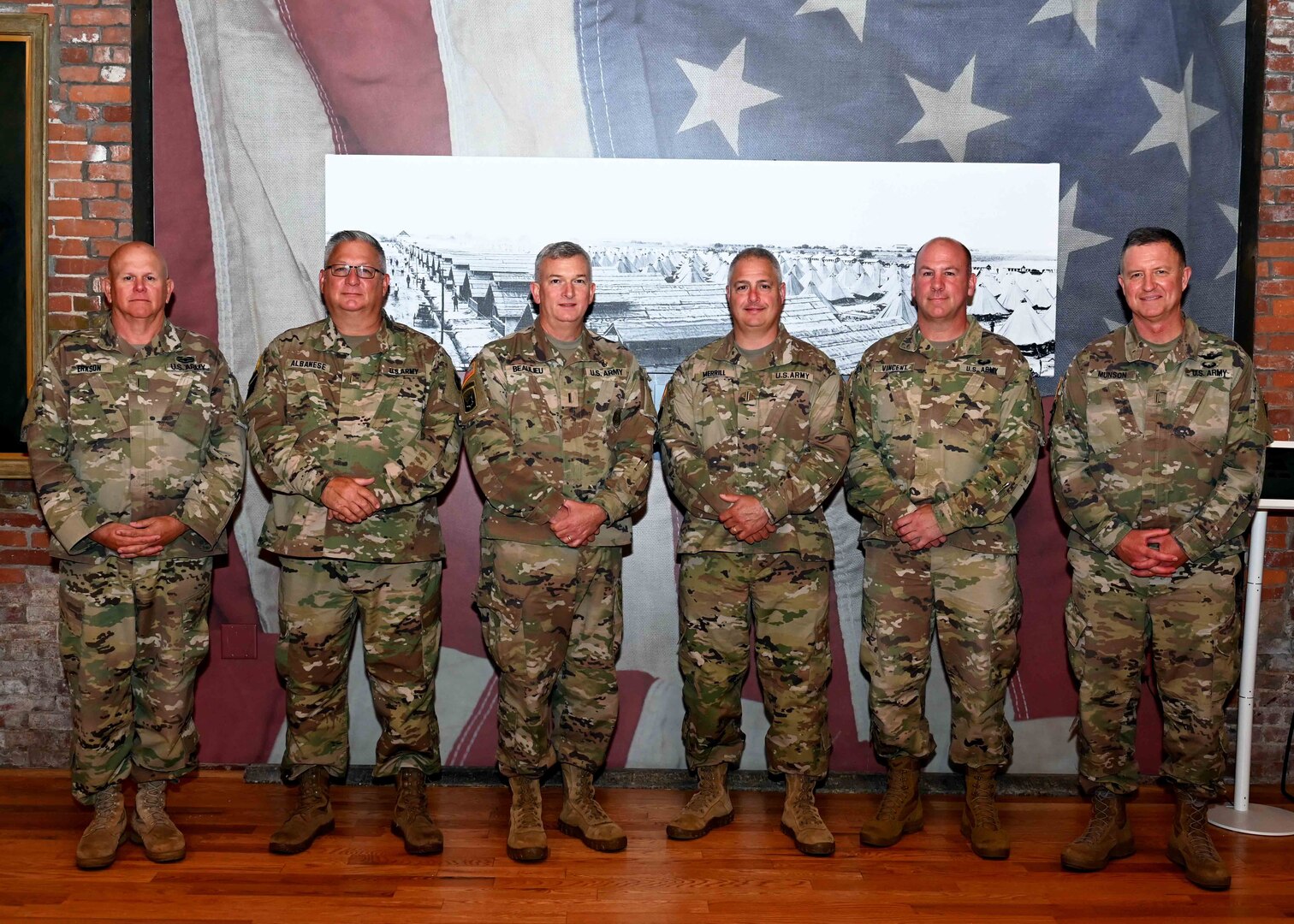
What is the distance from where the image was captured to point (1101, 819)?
10.8 feet

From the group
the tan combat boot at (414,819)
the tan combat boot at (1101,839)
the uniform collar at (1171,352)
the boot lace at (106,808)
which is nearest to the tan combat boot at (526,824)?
the tan combat boot at (414,819)

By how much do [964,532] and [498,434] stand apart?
5.21ft

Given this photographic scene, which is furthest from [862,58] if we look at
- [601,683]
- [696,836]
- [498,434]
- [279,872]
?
[279,872]

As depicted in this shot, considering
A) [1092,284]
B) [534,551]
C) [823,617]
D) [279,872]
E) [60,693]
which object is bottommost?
[279,872]

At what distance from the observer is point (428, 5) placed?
3939 mm

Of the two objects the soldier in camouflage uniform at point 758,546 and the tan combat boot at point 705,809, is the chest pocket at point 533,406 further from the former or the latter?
the tan combat boot at point 705,809

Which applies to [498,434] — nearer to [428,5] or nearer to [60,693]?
[428,5]

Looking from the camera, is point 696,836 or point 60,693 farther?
point 60,693

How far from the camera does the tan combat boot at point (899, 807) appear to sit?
3.39 m

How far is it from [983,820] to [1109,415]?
1.41m

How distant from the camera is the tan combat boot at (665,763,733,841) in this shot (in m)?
3.42

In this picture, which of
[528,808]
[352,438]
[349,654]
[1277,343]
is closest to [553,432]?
[352,438]

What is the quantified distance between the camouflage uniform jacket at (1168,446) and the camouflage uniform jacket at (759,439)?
80cm

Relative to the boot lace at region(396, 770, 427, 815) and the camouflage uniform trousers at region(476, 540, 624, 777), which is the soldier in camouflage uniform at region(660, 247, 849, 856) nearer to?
the camouflage uniform trousers at region(476, 540, 624, 777)
